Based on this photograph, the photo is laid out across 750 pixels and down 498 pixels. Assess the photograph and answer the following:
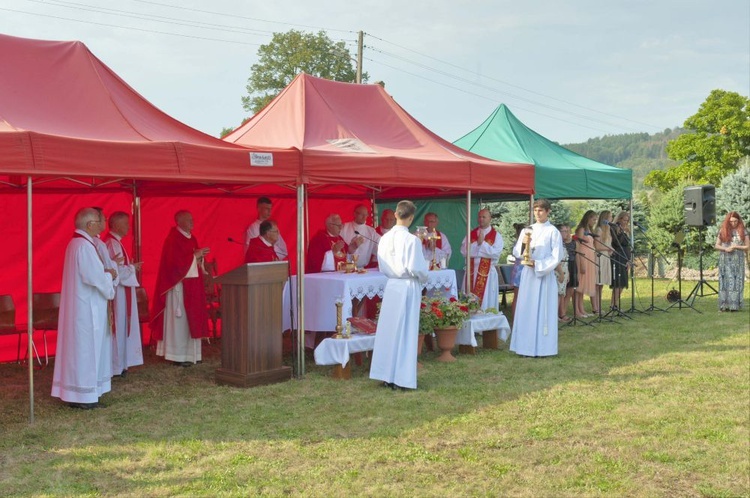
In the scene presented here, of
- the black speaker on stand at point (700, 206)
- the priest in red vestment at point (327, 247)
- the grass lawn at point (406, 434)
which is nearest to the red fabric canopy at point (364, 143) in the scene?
the priest in red vestment at point (327, 247)

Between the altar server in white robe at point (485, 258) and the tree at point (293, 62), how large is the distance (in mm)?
27337

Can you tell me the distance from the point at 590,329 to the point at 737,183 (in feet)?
37.5

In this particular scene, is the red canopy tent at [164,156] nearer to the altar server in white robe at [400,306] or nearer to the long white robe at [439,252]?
the long white robe at [439,252]

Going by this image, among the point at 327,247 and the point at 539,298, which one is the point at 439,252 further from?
the point at 539,298

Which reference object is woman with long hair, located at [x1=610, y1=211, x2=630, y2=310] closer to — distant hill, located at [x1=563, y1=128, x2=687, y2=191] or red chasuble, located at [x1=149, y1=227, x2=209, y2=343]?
red chasuble, located at [x1=149, y1=227, x2=209, y2=343]

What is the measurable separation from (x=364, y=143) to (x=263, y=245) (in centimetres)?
173

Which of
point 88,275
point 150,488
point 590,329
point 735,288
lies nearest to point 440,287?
point 590,329

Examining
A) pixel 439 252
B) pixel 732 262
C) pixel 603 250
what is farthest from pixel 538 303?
pixel 732 262

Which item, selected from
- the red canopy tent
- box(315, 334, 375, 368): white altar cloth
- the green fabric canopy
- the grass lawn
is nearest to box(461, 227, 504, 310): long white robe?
the green fabric canopy

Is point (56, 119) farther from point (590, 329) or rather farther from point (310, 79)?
point (590, 329)

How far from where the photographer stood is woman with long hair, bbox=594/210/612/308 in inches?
487

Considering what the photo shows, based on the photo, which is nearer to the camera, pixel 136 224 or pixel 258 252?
pixel 258 252

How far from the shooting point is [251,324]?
7.14 metres

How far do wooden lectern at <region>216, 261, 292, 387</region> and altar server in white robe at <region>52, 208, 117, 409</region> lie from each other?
1.23 metres
